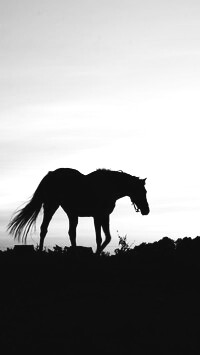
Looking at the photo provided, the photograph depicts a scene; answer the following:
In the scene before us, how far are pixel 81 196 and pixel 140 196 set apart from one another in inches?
67.1

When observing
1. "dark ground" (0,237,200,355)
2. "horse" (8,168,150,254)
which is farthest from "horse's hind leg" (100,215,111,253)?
"dark ground" (0,237,200,355)

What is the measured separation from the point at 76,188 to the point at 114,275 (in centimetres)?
533

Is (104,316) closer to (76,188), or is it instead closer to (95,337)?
(95,337)

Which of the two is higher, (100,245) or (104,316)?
(100,245)

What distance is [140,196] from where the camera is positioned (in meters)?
15.1

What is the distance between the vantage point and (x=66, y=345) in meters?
6.52

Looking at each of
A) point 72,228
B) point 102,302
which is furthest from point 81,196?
point 102,302

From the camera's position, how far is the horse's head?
15039 mm

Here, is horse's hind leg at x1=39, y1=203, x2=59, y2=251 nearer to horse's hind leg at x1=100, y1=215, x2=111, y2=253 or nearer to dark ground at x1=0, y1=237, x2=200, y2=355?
horse's hind leg at x1=100, y1=215, x2=111, y2=253

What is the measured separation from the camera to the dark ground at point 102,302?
6.67 metres

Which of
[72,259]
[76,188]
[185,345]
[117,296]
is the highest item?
[76,188]

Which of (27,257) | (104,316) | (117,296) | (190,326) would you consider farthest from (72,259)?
(190,326)

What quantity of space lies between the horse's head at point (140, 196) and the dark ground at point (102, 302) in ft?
9.68

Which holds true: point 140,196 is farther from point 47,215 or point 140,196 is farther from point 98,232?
point 47,215
